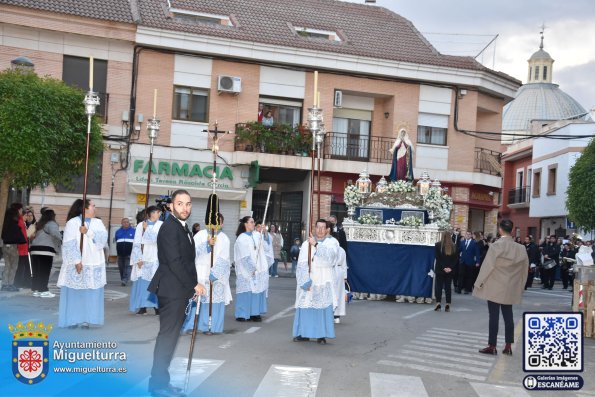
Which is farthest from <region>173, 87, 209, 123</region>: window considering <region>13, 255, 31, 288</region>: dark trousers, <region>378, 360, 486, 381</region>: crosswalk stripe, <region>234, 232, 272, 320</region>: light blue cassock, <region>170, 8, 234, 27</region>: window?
<region>378, 360, 486, 381</region>: crosswalk stripe

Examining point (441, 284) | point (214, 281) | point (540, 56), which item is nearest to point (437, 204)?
point (441, 284)

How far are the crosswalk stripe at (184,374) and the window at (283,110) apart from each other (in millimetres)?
21037

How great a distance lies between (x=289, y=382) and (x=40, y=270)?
29.5ft

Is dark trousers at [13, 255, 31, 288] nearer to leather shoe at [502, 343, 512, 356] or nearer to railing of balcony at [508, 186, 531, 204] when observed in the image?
leather shoe at [502, 343, 512, 356]

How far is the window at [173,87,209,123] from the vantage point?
28688mm

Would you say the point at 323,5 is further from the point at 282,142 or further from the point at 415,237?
the point at 415,237

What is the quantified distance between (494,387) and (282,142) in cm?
2097

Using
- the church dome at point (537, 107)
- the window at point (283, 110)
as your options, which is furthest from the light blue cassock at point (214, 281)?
the church dome at point (537, 107)

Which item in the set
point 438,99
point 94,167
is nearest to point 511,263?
point 94,167

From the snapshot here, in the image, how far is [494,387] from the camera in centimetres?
881

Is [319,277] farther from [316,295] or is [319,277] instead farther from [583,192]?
[583,192]

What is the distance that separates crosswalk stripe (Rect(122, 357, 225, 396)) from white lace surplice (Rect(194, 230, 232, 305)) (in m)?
2.85

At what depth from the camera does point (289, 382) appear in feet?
27.6

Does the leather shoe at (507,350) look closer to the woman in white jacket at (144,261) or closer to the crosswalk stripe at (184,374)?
the crosswalk stripe at (184,374)
